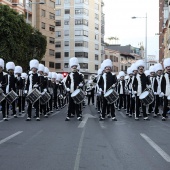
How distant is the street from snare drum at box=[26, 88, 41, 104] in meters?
2.82

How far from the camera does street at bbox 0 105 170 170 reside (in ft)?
22.9

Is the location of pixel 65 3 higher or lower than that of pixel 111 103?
higher

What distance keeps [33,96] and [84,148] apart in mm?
6979

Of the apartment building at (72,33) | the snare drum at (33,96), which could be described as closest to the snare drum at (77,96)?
the snare drum at (33,96)

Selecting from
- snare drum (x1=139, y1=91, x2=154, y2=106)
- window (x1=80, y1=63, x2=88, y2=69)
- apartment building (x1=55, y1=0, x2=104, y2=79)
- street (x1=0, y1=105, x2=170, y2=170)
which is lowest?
street (x1=0, y1=105, x2=170, y2=170)

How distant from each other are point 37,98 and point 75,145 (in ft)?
21.4

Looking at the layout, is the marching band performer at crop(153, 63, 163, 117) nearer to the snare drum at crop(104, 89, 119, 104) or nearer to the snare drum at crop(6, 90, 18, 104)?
the snare drum at crop(104, 89, 119, 104)

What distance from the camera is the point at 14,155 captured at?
7.82 meters

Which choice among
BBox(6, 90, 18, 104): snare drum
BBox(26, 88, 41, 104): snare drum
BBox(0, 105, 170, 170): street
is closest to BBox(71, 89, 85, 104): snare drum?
BBox(26, 88, 41, 104): snare drum

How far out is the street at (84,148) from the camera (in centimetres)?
698

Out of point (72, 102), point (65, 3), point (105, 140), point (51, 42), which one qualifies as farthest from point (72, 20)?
point (105, 140)

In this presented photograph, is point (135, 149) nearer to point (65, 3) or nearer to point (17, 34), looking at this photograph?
point (17, 34)

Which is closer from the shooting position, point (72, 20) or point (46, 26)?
point (46, 26)

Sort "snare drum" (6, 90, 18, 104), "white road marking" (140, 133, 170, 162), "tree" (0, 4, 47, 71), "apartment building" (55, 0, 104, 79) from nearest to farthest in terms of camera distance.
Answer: "white road marking" (140, 133, 170, 162)
"snare drum" (6, 90, 18, 104)
"tree" (0, 4, 47, 71)
"apartment building" (55, 0, 104, 79)
